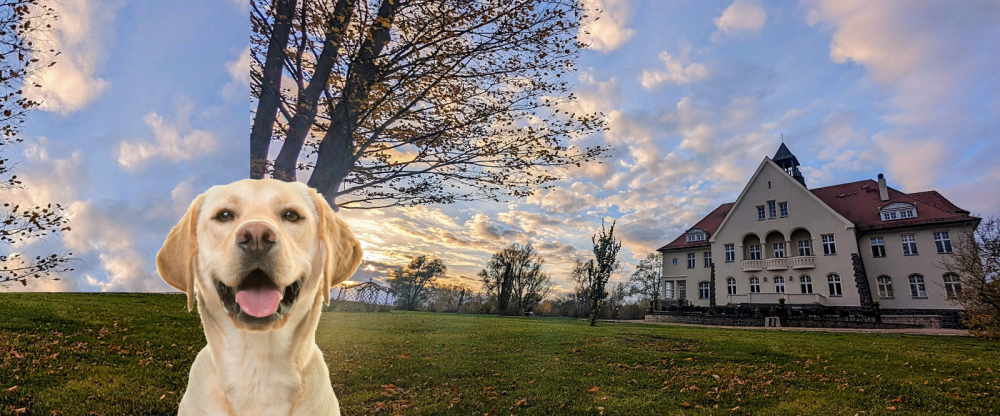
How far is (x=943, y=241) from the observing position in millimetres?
2326

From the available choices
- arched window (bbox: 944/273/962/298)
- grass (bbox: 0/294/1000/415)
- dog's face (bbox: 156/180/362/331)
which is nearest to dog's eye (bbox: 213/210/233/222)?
dog's face (bbox: 156/180/362/331)

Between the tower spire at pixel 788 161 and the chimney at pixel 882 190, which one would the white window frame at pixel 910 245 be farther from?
the tower spire at pixel 788 161

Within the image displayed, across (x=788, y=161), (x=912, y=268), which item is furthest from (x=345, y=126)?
(x=912, y=268)

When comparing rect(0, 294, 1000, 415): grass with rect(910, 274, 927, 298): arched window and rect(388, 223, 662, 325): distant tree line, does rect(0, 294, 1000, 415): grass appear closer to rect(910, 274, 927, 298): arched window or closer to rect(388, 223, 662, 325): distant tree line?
rect(388, 223, 662, 325): distant tree line

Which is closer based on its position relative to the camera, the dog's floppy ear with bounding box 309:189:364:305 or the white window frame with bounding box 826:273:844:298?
the dog's floppy ear with bounding box 309:189:364:305

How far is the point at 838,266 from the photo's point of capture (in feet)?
8.89

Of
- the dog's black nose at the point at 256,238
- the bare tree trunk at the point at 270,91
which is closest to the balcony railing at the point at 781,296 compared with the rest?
the dog's black nose at the point at 256,238

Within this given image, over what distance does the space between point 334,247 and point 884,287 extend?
3.23 metres

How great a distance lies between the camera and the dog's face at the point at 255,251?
96 centimetres

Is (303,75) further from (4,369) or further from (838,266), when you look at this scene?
(838,266)

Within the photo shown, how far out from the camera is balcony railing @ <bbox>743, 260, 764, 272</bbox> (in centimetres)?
286

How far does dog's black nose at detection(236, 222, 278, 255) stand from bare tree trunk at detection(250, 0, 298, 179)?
173 centimetres

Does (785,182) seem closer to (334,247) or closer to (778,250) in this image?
(778,250)

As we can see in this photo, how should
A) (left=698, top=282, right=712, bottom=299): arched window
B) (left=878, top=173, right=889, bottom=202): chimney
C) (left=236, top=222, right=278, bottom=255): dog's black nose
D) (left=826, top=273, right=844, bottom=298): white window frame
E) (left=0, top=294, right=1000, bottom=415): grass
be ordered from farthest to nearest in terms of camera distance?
(left=698, top=282, right=712, bottom=299): arched window
(left=826, top=273, right=844, bottom=298): white window frame
(left=878, top=173, right=889, bottom=202): chimney
(left=0, top=294, right=1000, bottom=415): grass
(left=236, top=222, right=278, bottom=255): dog's black nose
